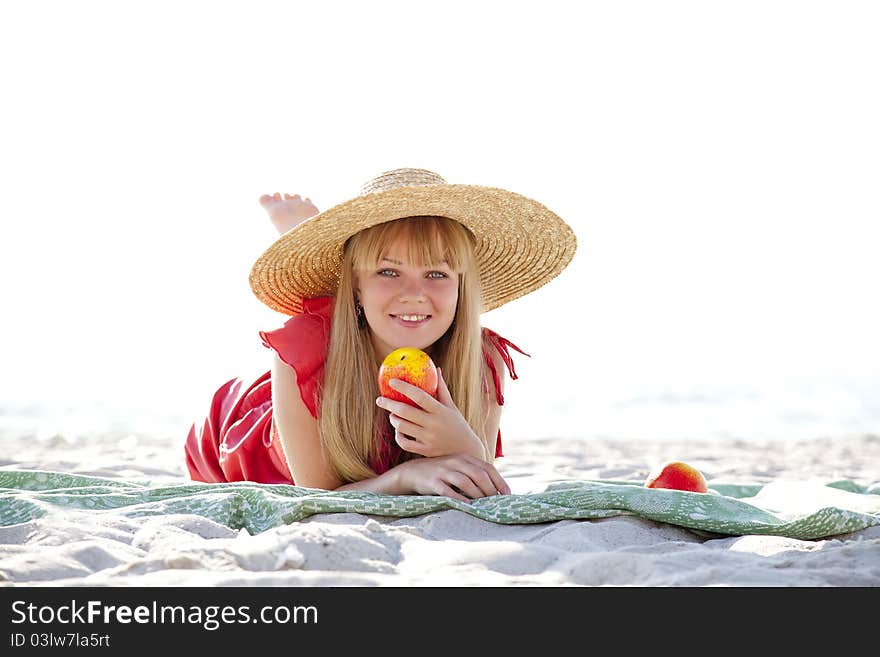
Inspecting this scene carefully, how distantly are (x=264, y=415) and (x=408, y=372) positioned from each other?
133cm

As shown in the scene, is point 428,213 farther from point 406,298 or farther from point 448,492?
point 448,492

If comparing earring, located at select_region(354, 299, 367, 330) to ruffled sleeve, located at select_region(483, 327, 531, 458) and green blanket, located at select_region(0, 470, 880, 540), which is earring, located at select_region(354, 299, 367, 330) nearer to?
ruffled sleeve, located at select_region(483, 327, 531, 458)

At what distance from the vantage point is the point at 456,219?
3.83 metres

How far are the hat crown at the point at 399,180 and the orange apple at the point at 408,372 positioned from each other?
26.6 inches

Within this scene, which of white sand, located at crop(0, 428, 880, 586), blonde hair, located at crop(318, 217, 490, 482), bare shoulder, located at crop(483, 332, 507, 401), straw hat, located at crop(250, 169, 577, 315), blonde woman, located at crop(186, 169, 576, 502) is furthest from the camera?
bare shoulder, located at crop(483, 332, 507, 401)

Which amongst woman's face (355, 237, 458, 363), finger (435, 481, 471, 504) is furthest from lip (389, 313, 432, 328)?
finger (435, 481, 471, 504)

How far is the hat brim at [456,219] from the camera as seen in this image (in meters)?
3.58

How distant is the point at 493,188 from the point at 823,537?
171 cm

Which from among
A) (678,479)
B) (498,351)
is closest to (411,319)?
(498,351)

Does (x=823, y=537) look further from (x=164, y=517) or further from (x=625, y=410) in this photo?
(x=625, y=410)

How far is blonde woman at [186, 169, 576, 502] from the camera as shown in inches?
135

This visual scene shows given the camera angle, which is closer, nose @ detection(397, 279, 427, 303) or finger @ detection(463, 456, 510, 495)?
finger @ detection(463, 456, 510, 495)

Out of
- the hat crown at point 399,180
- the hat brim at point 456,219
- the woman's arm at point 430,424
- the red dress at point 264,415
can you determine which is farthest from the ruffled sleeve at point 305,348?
the hat crown at point 399,180
